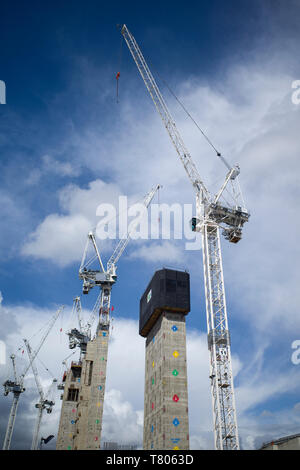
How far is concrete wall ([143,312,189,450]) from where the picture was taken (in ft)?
274

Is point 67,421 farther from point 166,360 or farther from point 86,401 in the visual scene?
point 166,360

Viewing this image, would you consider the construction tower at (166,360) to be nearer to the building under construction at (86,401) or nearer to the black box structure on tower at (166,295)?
the black box structure on tower at (166,295)

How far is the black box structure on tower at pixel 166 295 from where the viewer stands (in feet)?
325

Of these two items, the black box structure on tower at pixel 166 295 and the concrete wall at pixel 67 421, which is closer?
the black box structure on tower at pixel 166 295

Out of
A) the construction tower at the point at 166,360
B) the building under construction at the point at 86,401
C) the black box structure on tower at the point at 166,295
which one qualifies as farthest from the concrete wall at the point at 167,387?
the building under construction at the point at 86,401

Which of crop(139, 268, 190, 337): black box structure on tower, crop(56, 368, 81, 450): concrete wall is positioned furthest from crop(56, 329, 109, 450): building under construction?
crop(139, 268, 190, 337): black box structure on tower

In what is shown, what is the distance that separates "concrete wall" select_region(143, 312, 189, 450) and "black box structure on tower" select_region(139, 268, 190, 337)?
2.14 meters

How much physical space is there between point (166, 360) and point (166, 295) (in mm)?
17093

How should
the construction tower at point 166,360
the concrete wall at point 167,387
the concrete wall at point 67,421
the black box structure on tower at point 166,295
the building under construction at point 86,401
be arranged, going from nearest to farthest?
the concrete wall at point 167,387
the construction tower at point 166,360
the black box structure on tower at point 166,295
the building under construction at point 86,401
the concrete wall at point 67,421

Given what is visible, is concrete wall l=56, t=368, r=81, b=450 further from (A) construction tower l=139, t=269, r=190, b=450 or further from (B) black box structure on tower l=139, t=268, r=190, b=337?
(B) black box structure on tower l=139, t=268, r=190, b=337

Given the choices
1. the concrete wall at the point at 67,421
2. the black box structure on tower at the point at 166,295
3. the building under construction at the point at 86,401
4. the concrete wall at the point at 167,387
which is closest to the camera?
the concrete wall at the point at 167,387

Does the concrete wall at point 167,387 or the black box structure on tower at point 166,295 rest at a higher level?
the black box structure on tower at point 166,295

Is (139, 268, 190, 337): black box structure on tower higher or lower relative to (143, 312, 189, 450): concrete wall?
higher
